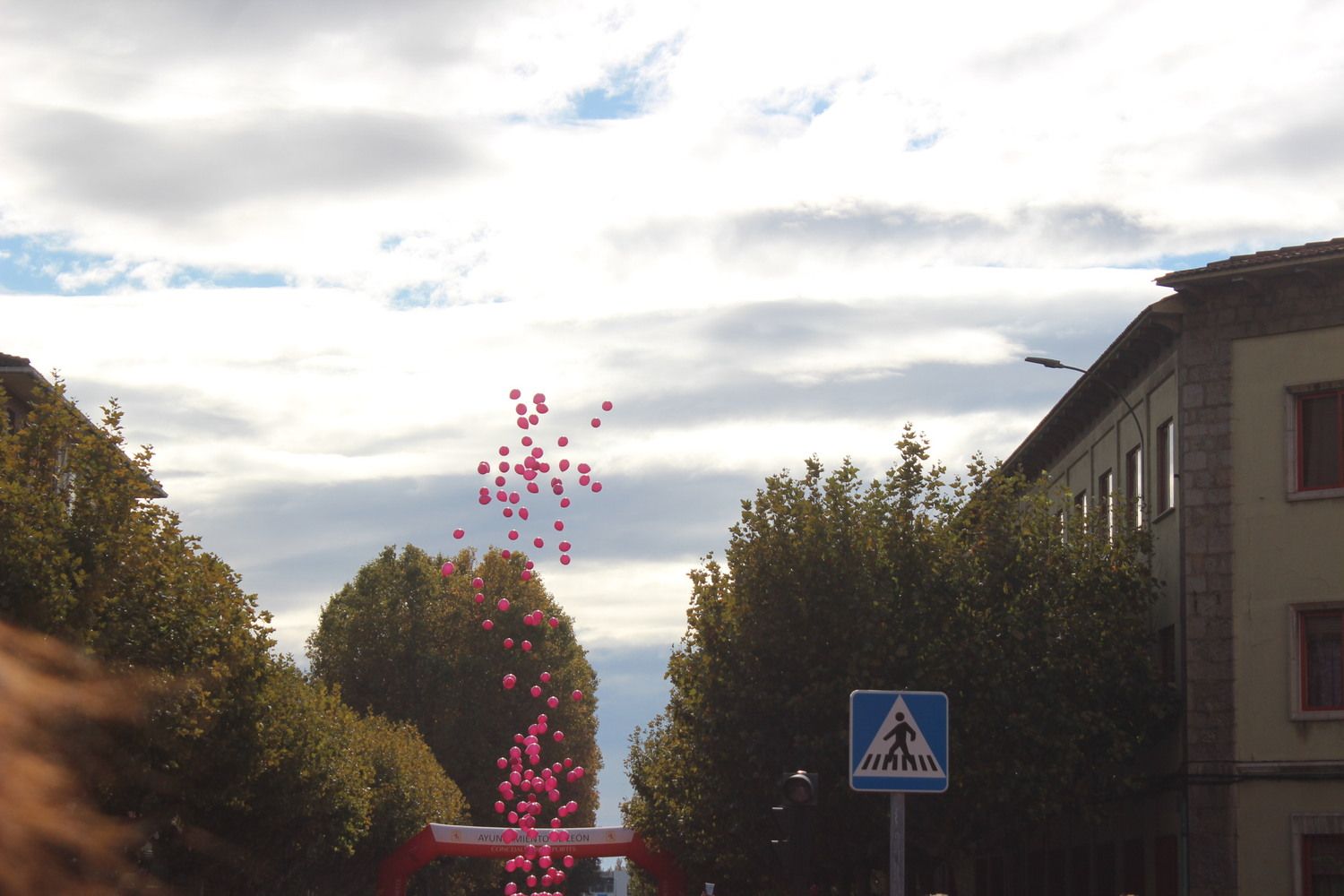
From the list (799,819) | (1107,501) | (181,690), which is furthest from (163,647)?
(1107,501)

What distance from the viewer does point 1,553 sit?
26.0 meters

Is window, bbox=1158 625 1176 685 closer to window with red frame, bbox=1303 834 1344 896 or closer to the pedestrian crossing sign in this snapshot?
window with red frame, bbox=1303 834 1344 896

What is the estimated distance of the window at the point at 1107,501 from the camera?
34.7m

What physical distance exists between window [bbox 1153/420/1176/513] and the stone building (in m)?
0.32

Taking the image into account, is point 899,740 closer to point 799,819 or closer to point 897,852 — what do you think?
point 897,852

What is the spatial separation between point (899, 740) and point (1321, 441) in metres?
19.9

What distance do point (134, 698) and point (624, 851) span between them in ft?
81.9

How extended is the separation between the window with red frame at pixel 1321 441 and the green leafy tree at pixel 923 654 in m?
3.89

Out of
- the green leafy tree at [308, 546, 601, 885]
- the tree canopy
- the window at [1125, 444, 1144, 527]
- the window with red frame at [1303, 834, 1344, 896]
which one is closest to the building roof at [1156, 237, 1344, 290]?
the window at [1125, 444, 1144, 527]

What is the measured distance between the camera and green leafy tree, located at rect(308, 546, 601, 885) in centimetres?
8525

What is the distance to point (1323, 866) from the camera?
2830 cm

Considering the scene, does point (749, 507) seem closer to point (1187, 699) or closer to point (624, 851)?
point (1187, 699)

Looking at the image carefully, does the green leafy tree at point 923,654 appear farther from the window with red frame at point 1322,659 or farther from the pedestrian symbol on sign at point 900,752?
the pedestrian symbol on sign at point 900,752

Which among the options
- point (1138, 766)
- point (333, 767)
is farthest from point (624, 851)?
point (1138, 766)
